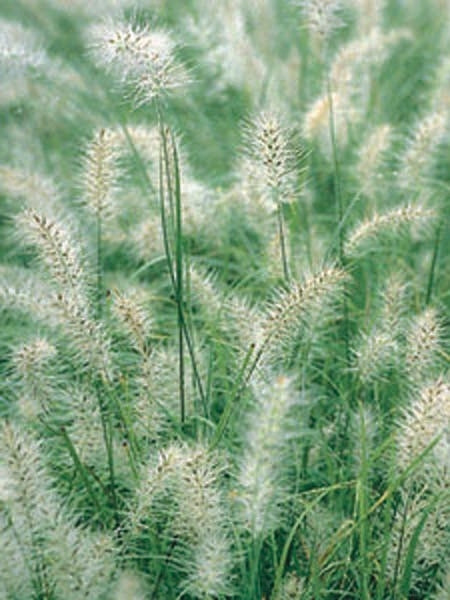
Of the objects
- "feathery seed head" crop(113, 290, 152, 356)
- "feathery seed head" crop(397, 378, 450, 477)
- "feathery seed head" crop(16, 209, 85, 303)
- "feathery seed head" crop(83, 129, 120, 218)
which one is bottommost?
"feathery seed head" crop(397, 378, 450, 477)

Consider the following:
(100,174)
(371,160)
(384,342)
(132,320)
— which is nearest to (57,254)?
(132,320)

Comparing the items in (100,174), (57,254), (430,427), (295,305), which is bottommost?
(430,427)

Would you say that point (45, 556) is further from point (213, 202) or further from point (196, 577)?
point (213, 202)

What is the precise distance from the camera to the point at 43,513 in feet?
6.88

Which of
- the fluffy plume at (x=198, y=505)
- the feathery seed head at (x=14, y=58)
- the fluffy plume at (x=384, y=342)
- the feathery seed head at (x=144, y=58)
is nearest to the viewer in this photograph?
the fluffy plume at (x=198, y=505)

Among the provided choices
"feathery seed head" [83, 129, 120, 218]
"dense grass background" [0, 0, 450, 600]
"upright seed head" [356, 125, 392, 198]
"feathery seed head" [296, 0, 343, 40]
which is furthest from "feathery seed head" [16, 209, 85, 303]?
"upright seed head" [356, 125, 392, 198]

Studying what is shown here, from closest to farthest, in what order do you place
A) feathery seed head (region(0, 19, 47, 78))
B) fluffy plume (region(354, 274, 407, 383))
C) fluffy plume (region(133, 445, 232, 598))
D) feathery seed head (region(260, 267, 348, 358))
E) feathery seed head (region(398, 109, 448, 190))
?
fluffy plume (region(133, 445, 232, 598)) → feathery seed head (region(260, 267, 348, 358)) → fluffy plume (region(354, 274, 407, 383)) → feathery seed head (region(0, 19, 47, 78)) → feathery seed head (region(398, 109, 448, 190))

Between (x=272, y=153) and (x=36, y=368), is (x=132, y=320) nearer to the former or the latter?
(x=36, y=368)

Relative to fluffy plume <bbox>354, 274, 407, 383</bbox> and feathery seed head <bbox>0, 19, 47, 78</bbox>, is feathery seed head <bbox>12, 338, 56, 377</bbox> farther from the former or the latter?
feathery seed head <bbox>0, 19, 47, 78</bbox>

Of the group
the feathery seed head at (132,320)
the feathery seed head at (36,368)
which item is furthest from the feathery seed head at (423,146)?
the feathery seed head at (36,368)

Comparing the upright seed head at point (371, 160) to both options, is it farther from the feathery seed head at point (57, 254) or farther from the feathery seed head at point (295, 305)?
the feathery seed head at point (57, 254)

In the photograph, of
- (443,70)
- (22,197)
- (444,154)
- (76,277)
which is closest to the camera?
(76,277)

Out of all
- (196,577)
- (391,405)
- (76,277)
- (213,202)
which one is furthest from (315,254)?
(196,577)

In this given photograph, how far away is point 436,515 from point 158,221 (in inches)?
56.7
